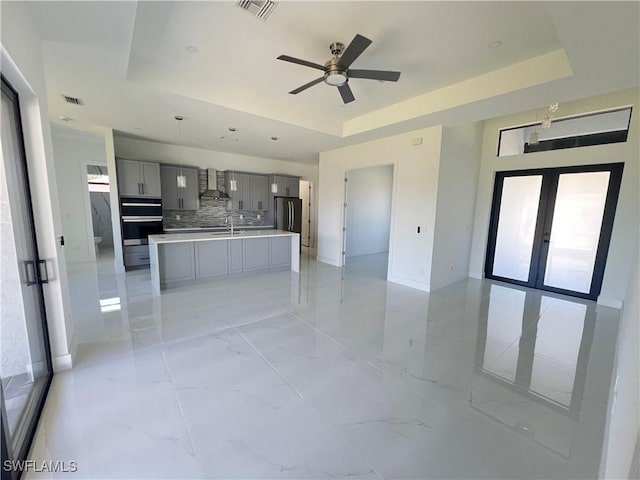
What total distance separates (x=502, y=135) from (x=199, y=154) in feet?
22.3

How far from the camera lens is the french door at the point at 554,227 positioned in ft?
13.9

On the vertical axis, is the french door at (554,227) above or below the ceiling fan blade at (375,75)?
below

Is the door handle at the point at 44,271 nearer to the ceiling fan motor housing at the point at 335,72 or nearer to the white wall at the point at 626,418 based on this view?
the ceiling fan motor housing at the point at 335,72

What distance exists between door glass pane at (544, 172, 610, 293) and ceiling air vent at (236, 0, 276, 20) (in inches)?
209

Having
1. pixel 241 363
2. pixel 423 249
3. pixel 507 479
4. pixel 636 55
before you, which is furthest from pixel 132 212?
pixel 636 55

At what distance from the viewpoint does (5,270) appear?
173 centimetres

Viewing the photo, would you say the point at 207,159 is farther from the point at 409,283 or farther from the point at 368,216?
the point at 409,283

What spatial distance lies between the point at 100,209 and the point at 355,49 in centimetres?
847

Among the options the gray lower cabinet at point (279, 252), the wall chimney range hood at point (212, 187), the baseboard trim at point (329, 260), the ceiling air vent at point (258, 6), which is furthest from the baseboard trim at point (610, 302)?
the wall chimney range hood at point (212, 187)

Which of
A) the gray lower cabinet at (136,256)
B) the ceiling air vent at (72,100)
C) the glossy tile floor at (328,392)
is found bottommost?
the glossy tile floor at (328,392)

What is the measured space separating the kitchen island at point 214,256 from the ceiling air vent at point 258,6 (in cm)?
344

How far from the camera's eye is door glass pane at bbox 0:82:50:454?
1692mm

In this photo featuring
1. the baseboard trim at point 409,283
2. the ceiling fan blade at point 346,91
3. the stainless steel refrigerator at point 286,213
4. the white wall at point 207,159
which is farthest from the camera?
the stainless steel refrigerator at point 286,213

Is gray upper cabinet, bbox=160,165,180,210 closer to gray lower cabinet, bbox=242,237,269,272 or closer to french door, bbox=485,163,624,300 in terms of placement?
gray lower cabinet, bbox=242,237,269,272
